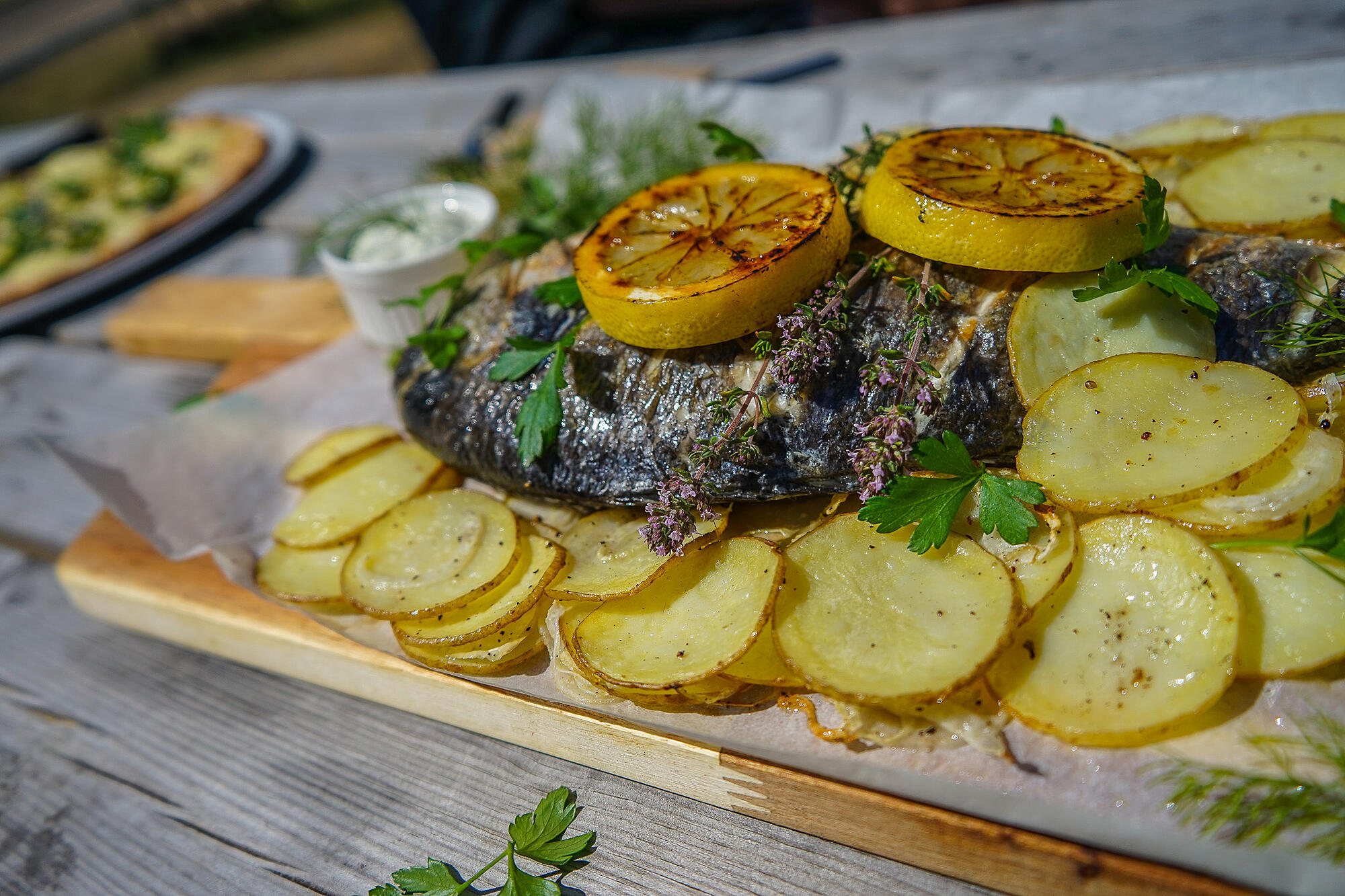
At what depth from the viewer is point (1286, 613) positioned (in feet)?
Answer: 5.35

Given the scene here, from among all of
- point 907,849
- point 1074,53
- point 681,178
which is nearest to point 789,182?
point 681,178

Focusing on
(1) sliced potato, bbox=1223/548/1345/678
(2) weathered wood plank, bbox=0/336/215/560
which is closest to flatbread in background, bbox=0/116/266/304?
(2) weathered wood plank, bbox=0/336/215/560

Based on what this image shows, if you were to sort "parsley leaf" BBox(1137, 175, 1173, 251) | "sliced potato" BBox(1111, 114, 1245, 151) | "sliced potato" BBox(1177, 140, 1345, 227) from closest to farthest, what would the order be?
"parsley leaf" BBox(1137, 175, 1173, 251) < "sliced potato" BBox(1177, 140, 1345, 227) < "sliced potato" BBox(1111, 114, 1245, 151)

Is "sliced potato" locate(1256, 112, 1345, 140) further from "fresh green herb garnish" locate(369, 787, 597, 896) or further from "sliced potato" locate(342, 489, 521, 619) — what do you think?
"fresh green herb garnish" locate(369, 787, 597, 896)

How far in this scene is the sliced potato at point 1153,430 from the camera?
173 cm

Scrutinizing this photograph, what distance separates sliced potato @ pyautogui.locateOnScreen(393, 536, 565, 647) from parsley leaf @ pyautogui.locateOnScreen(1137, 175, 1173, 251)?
1.61 meters

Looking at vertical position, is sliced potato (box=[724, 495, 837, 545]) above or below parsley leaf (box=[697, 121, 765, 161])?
below

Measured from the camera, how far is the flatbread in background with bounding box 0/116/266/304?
4.89 metres

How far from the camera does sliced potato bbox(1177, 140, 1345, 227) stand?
7.50 feet

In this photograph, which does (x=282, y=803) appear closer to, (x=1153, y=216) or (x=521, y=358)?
(x=521, y=358)

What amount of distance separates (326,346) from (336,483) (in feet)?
3.42

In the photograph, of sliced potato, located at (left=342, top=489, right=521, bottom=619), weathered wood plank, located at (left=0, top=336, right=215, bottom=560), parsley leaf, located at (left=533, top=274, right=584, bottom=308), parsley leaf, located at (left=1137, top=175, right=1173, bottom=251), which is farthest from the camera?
weathered wood plank, located at (left=0, top=336, right=215, bottom=560)

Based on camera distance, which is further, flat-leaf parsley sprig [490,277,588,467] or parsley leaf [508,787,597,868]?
flat-leaf parsley sprig [490,277,588,467]

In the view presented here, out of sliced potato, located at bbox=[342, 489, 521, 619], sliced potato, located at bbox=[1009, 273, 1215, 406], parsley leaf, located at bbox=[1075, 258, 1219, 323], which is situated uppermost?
parsley leaf, located at bbox=[1075, 258, 1219, 323]
